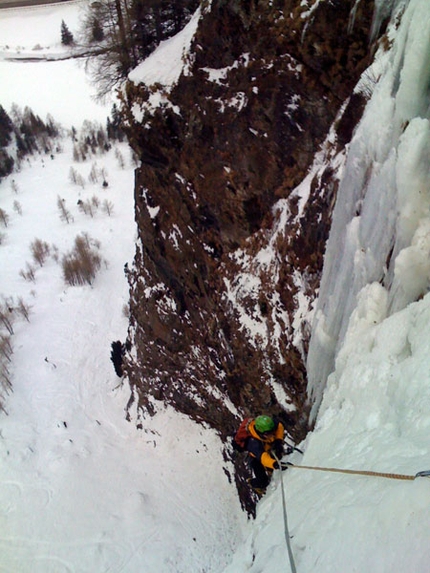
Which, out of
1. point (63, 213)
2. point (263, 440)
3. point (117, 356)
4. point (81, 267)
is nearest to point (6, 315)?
point (81, 267)

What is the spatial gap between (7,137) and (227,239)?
44.5 meters

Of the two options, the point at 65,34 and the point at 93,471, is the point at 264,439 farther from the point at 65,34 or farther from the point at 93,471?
the point at 65,34

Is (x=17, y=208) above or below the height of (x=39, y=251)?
above

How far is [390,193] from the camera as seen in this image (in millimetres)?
3623

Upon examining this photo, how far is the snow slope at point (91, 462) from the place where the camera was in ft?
41.1

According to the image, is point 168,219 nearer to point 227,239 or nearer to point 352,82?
point 227,239

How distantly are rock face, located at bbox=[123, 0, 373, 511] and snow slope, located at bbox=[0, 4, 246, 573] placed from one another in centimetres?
237

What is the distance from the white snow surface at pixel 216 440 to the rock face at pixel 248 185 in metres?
1.58

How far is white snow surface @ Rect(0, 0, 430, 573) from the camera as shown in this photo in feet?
8.80

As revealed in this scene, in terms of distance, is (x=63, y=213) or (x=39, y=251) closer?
(x=39, y=251)

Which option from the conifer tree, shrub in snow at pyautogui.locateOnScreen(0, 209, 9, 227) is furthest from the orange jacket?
the conifer tree

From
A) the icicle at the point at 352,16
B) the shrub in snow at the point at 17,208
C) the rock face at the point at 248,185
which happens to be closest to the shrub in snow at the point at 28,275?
the shrub in snow at the point at 17,208

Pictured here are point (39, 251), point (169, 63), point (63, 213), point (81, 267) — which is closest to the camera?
point (169, 63)

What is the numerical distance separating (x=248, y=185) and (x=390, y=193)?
192 inches
